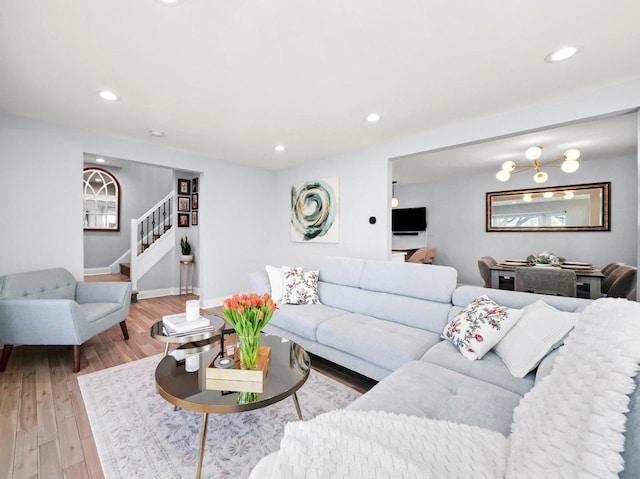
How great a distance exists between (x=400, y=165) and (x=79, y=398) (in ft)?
17.3

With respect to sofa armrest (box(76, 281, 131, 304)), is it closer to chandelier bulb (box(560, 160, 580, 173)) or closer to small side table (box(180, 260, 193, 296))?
small side table (box(180, 260, 193, 296))

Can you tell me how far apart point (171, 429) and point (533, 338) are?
2227mm

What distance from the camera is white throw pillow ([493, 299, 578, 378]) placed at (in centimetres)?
158

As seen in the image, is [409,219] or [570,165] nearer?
[570,165]

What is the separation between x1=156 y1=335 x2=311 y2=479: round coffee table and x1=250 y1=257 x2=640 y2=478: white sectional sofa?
42cm

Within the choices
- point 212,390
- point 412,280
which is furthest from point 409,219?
point 212,390

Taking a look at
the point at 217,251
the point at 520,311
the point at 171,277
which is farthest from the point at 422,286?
the point at 171,277

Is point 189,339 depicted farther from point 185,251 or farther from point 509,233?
point 509,233

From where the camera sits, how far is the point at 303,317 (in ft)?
8.72

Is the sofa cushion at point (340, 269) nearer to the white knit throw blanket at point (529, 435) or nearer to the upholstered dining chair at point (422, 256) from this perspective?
the white knit throw blanket at point (529, 435)

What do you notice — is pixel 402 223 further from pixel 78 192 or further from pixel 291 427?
pixel 291 427

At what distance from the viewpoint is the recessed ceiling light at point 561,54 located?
6.18ft

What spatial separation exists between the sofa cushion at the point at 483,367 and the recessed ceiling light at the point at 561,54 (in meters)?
2.02

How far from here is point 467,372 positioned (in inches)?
66.6
